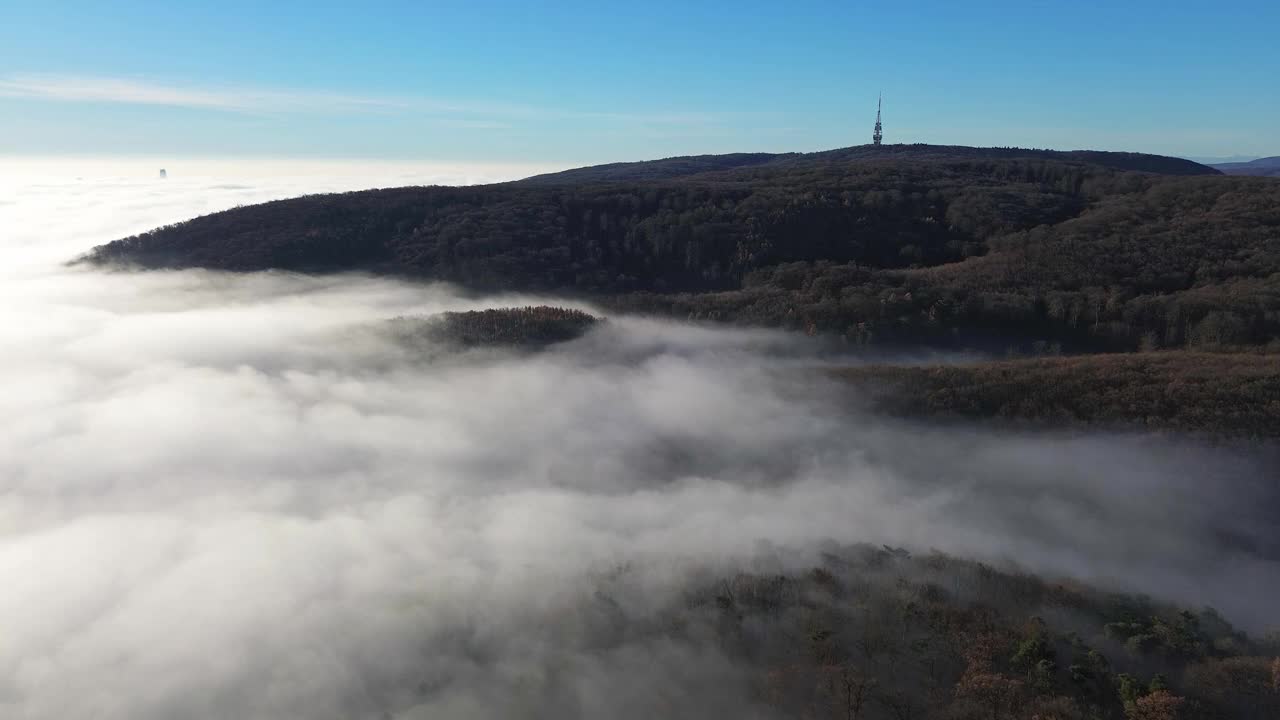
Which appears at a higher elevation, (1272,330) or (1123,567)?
(1272,330)

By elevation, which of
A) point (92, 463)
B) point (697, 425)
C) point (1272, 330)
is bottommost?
point (92, 463)

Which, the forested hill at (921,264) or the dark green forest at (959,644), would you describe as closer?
the dark green forest at (959,644)

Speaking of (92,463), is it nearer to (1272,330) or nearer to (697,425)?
(697,425)

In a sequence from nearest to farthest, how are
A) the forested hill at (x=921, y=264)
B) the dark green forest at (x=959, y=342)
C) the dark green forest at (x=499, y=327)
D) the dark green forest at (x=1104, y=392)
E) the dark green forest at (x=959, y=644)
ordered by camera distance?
the dark green forest at (x=959, y=644) < the dark green forest at (x=959, y=342) < the dark green forest at (x=1104, y=392) < the forested hill at (x=921, y=264) < the dark green forest at (x=499, y=327)

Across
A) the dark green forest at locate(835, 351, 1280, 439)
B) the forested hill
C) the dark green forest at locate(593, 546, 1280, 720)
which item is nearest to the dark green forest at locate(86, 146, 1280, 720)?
the dark green forest at locate(593, 546, 1280, 720)

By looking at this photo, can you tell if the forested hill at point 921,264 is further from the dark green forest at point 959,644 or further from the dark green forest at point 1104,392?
the dark green forest at point 959,644

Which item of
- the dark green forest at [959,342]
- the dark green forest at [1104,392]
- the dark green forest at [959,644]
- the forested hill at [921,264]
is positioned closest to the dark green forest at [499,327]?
the dark green forest at [959,342]

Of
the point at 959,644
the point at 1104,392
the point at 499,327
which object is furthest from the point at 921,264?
the point at 959,644

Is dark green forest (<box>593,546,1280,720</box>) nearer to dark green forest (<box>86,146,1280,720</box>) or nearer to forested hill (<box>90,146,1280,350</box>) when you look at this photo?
dark green forest (<box>86,146,1280,720</box>)

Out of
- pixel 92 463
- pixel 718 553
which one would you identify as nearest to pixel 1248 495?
pixel 718 553
